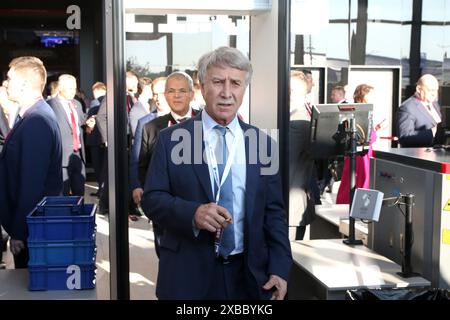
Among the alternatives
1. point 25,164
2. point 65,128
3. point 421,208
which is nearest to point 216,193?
point 421,208

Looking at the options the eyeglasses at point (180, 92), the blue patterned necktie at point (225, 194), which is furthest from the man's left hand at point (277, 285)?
the eyeglasses at point (180, 92)

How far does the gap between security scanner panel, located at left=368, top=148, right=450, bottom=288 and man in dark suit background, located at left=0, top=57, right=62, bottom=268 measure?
1.58 meters

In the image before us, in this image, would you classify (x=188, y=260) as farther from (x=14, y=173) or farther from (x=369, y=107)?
(x=369, y=107)

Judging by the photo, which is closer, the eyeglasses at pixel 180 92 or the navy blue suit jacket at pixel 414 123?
the eyeglasses at pixel 180 92

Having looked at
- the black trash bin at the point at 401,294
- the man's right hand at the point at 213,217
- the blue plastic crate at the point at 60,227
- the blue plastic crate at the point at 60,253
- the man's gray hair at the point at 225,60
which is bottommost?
the black trash bin at the point at 401,294

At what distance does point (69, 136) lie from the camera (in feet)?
21.6

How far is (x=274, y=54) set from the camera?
9.67ft

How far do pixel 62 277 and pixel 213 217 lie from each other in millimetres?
965

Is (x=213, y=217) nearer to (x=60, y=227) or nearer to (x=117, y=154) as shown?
(x=60, y=227)

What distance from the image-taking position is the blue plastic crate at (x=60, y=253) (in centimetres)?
248

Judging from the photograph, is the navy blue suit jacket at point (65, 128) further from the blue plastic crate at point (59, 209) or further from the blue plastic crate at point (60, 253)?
the blue plastic crate at point (60, 253)

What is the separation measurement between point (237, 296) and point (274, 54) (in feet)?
4.33

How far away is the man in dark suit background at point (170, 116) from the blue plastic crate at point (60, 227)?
1.29m
